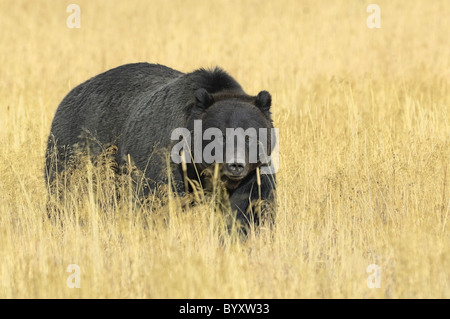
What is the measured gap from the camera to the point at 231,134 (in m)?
5.16

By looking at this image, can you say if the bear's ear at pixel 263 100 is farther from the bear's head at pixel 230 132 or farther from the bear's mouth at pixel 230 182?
the bear's mouth at pixel 230 182

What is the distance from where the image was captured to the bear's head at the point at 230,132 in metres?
5.10

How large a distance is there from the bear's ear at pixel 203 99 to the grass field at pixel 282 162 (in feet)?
2.53

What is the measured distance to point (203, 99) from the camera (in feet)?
17.5

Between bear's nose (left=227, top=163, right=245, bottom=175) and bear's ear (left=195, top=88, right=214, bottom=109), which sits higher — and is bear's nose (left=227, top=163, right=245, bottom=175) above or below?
below

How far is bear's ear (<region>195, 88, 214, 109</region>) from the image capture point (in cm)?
532

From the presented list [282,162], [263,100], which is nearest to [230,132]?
[263,100]
